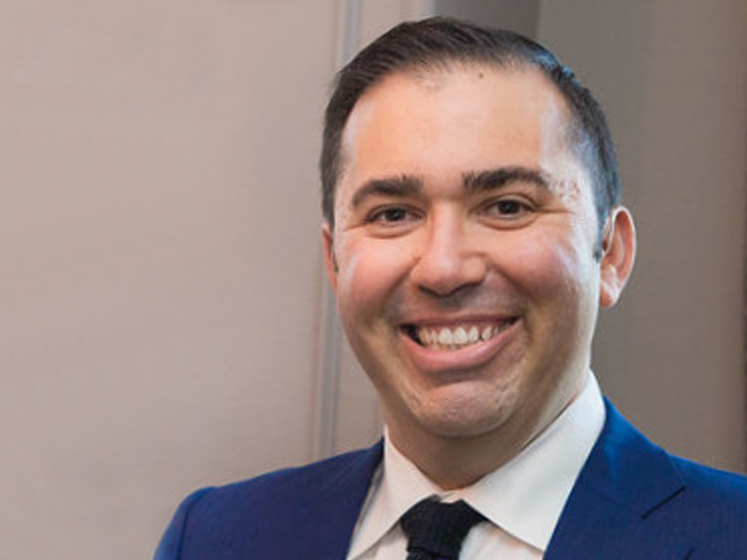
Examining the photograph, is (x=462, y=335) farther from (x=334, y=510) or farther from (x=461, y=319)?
(x=334, y=510)

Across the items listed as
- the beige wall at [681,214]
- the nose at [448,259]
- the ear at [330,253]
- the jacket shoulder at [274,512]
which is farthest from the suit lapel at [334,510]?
the beige wall at [681,214]

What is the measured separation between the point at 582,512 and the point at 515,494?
8 cm

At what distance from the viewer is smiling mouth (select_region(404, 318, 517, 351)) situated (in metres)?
1.54

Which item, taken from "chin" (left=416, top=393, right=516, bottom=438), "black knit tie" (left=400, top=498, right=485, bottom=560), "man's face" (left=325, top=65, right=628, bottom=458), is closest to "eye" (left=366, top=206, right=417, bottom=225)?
"man's face" (left=325, top=65, right=628, bottom=458)

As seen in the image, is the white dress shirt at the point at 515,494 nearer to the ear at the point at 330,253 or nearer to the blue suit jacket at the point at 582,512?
the blue suit jacket at the point at 582,512

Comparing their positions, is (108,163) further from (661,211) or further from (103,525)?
(661,211)

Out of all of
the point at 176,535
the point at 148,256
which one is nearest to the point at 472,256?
the point at 176,535

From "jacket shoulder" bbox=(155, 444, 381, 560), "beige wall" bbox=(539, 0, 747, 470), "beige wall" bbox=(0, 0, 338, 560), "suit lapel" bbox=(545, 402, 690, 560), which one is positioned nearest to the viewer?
"suit lapel" bbox=(545, 402, 690, 560)

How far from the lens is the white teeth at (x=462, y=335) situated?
1.54 meters

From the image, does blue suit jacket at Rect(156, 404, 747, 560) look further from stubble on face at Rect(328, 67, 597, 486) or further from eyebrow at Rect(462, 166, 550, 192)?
eyebrow at Rect(462, 166, 550, 192)

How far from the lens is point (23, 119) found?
2025mm

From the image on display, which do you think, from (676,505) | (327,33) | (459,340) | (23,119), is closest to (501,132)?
(459,340)

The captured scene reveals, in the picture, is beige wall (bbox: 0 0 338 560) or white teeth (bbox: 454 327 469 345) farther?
beige wall (bbox: 0 0 338 560)

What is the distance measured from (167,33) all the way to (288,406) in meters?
0.61
